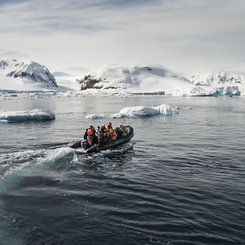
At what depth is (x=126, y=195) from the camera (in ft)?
63.3

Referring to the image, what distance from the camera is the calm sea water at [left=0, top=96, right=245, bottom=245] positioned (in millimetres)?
14797

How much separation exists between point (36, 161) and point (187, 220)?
13.3 metres

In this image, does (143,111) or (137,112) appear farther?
(143,111)

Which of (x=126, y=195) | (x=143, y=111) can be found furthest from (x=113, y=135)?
(x=143, y=111)

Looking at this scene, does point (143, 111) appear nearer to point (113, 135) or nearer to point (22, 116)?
point (22, 116)

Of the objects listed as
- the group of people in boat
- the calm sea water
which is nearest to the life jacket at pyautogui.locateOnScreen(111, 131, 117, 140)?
the group of people in boat

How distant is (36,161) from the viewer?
84.8ft

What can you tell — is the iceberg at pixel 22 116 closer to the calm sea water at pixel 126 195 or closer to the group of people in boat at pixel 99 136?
the calm sea water at pixel 126 195

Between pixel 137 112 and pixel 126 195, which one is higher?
pixel 137 112

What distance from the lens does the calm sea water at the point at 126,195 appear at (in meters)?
14.8

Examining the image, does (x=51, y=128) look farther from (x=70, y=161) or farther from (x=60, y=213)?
(x=60, y=213)

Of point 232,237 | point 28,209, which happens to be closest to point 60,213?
point 28,209

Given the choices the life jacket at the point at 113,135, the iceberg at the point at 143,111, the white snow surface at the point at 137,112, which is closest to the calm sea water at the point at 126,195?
the life jacket at the point at 113,135

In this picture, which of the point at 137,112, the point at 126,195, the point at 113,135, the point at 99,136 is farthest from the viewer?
the point at 137,112
